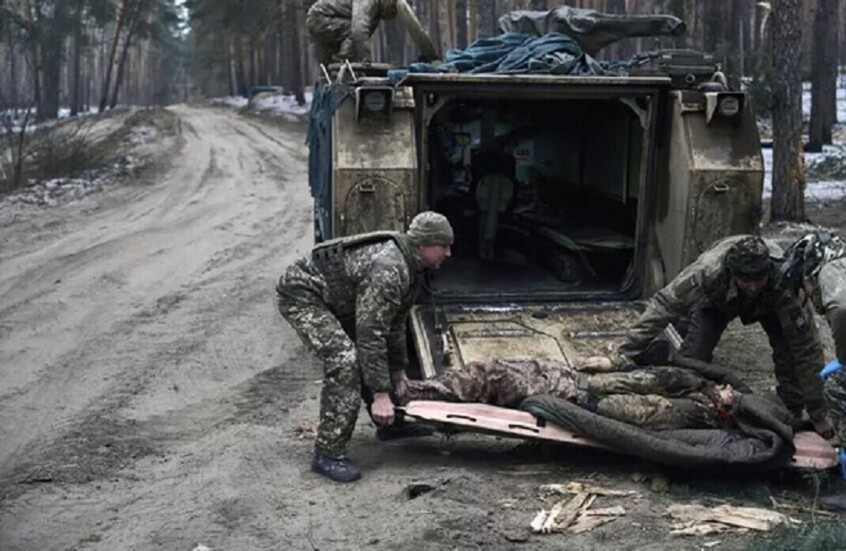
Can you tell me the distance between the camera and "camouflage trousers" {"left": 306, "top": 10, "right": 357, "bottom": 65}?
34.6ft

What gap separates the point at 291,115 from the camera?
1649 inches

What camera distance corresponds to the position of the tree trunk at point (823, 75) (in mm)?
22953

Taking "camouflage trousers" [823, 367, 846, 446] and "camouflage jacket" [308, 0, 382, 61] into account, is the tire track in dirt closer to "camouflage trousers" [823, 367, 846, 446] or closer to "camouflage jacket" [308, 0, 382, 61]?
"camouflage jacket" [308, 0, 382, 61]

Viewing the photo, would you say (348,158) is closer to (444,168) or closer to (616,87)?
(616,87)

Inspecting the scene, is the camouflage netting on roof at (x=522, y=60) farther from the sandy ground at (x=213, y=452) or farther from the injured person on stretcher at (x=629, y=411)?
the injured person on stretcher at (x=629, y=411)

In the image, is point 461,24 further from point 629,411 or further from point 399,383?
point 629,411

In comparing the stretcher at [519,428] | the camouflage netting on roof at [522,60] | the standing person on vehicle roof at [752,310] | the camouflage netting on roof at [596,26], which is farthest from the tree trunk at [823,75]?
the stretcher at [519,428]

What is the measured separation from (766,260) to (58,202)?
617 inches

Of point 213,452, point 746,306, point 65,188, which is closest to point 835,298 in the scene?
point 746,306

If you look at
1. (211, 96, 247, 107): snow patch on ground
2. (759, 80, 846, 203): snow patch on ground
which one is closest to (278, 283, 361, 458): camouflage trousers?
(759, 80, 846, 203): snow patch on ground

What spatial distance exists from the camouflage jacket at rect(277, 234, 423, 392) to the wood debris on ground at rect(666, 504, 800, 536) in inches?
66.6

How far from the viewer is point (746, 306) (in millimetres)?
6547

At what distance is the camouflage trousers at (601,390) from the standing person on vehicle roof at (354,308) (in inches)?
17.2

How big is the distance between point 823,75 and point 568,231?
15783 mm
